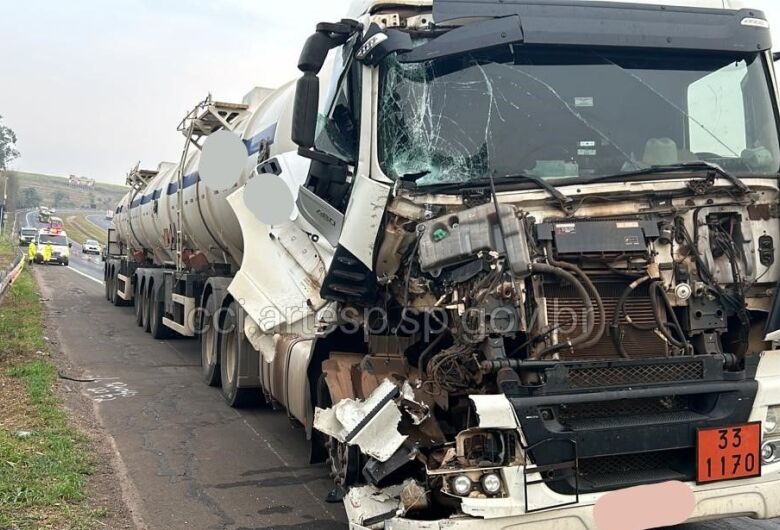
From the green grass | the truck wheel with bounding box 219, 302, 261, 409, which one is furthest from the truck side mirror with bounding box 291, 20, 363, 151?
the green grass

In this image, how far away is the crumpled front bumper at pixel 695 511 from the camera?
10.9ft

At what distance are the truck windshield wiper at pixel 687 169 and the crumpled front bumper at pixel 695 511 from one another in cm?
155

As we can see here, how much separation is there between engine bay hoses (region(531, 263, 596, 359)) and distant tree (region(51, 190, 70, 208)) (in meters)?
136

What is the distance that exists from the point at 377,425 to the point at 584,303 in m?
1.24

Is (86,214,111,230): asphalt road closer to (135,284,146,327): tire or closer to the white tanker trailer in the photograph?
(135,284,146,327): tire

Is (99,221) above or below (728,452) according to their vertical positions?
above

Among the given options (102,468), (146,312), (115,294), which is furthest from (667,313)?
(115,294)

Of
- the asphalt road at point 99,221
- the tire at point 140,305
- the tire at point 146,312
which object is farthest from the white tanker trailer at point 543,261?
the asphalt road at point 99,221

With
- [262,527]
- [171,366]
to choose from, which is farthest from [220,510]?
[171,366]

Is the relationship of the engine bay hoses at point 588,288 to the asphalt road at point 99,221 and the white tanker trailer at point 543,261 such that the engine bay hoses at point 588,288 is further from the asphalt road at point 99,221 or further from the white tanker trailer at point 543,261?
the asphalt road at point 99,221

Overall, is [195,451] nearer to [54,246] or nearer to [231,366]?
[231,366]

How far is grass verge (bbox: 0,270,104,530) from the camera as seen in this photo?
4652 mm

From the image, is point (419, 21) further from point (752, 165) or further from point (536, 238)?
point (752, 165)

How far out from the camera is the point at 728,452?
3648 millimetres
